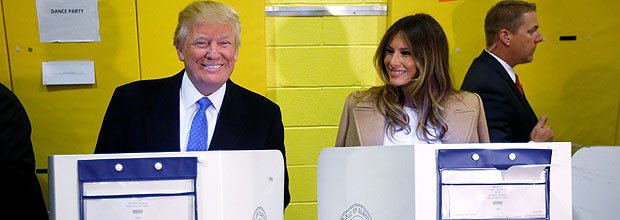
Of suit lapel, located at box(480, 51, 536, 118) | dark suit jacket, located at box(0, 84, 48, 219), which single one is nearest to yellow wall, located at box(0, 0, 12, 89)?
dark suit jacket, located at box(0, 84, 48, 219)

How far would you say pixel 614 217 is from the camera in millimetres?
1141

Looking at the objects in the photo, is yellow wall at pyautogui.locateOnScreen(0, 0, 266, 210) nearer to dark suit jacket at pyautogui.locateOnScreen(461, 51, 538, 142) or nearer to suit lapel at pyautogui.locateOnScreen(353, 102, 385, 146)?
suit lapel at pyautogui.locateOnScreen(353, 102, 385, 146)

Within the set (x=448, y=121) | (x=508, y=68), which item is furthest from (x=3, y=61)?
(x=508, y=68)

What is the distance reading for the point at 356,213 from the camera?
3.34ft

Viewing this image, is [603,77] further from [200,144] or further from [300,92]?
[200,144]

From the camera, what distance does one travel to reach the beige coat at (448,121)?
150cm

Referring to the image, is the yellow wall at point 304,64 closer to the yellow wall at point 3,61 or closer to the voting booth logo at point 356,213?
the yellow wall at point 3,61

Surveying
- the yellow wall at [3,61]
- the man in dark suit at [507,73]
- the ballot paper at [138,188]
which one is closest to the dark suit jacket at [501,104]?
the man in dark suit at [507,73]

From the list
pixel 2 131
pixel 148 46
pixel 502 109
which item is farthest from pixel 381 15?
pixel 2 131

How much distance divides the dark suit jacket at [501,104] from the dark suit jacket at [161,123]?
1021mm

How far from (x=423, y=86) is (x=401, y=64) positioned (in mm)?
113

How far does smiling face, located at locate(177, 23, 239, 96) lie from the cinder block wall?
0.79 m

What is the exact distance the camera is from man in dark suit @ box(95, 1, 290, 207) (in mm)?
1404

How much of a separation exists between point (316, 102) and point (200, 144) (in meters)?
1.04
